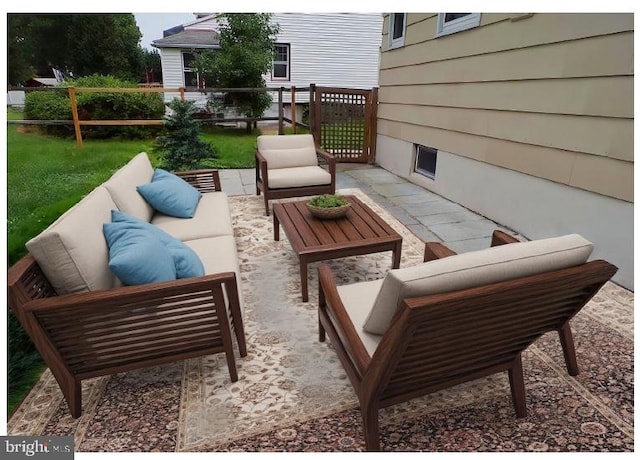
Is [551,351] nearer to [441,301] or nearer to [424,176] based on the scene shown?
[441,301]

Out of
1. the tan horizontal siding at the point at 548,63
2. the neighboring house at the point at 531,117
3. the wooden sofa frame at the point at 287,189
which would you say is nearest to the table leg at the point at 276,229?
the wooden sofa frame at the point at 287,189

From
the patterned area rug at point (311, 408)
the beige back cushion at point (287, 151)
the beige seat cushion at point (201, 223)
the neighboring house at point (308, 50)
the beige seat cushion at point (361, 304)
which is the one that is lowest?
the patterned area rug at point (311, 408)

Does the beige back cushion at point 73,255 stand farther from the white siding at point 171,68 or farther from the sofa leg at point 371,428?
the white siding at point 171,68

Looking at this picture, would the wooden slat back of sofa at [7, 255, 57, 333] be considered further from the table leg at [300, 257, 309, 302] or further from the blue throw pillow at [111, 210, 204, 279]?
the table leg at [300, 257, 309, 302]

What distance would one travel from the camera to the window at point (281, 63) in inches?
442

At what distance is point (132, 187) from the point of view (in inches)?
108

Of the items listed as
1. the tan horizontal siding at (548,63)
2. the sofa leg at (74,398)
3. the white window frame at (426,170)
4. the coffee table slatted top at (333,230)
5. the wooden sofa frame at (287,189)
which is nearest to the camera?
the sofa leg at (74,398)

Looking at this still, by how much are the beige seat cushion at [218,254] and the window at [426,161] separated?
380 cm

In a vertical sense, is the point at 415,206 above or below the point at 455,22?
below

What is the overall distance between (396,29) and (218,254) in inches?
206

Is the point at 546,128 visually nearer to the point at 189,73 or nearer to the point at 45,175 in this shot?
the point at 45,175

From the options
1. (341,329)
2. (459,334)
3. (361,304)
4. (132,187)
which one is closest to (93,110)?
(132,187)
